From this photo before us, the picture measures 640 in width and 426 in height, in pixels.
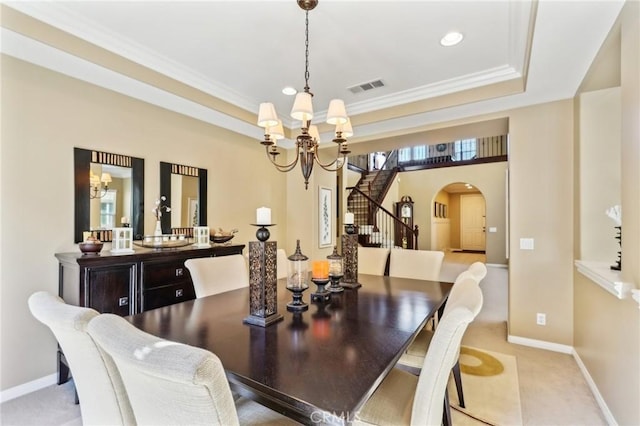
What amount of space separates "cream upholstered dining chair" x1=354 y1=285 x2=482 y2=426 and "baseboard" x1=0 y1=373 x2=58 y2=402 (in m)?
2.68

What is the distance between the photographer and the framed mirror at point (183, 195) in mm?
3285

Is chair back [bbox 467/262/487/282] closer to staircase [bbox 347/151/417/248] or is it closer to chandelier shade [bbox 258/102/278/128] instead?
chandelier shade [bbox 258/102/278/128]

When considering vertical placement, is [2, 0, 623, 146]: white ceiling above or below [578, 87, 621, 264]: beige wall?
above

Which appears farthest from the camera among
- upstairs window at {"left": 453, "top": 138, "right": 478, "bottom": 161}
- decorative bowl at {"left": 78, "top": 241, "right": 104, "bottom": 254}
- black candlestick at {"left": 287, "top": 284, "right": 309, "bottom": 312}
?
upstairs window at {"left": 453, "top": 138, "right": 478, "bottom": 161}

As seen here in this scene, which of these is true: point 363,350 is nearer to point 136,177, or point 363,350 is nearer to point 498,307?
point 136,177

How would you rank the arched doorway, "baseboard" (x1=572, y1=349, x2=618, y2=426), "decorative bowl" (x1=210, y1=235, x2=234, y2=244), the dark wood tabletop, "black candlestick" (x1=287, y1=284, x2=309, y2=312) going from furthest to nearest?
the arched doorway, "decorative bowl" (x1=210, y1=235, x2=234, y2=244), "baseboard" (x1=572, y1=349, x2=618, y2=426), "black candlestick" (x1=287, y1=284, x2=309, y2=312), the dark wood tabletop

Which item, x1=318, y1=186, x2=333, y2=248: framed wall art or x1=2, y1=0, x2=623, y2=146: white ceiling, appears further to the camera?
x1=318, y1=186, x2=333, y2=248: framed wall art

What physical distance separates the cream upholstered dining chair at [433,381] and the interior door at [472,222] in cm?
1193

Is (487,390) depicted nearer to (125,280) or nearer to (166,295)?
(166,295)

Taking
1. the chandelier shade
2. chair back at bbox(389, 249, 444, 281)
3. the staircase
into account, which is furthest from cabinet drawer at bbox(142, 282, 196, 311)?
the staircase

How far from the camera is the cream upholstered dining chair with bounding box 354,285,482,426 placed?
3.56 ft

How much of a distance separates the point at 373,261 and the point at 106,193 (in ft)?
8.85

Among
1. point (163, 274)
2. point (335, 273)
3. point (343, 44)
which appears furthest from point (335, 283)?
point (343, 44)

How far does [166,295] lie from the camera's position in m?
2.78
